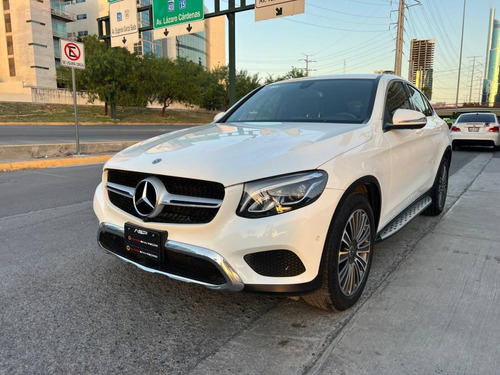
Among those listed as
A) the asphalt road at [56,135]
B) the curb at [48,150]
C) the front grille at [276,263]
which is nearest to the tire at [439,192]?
the front grille at [276,263]

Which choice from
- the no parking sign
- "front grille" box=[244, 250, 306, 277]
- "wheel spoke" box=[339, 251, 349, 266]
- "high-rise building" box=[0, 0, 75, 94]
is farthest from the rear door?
"high-rise building" box=[0, 0, 75, 94]

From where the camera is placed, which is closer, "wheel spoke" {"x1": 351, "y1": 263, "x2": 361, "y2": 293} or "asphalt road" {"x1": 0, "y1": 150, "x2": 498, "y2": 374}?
"asphalt road" {"x1": 0, "y1": 150, "x2": 498, "y2": 374}

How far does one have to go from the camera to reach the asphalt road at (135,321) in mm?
2227

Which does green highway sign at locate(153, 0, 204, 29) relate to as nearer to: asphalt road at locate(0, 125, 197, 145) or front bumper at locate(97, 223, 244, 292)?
asphalt road at locate(0, 125, 197, 145)

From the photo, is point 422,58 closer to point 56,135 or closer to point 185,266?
point 56,135

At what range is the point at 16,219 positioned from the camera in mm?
5062

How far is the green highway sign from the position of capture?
47.5 feet

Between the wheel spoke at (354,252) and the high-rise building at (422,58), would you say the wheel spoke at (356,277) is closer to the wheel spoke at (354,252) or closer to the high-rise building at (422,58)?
the wheel spoke at (354,252)

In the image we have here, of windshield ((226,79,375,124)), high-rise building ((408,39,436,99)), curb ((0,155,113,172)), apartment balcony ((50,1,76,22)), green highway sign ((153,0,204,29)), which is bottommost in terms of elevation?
curb ((0,155,113,172))

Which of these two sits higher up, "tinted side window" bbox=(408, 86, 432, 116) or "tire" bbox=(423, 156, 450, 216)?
"tinted side window" bbox=(408, 86, 432, 116)

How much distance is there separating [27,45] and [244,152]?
67.7 metres

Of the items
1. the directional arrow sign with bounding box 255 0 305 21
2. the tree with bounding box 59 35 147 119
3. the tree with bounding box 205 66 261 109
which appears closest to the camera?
the directional arrow sign with bounding box 255 0 305 21

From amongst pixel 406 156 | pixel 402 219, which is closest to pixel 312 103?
pixel 406 156

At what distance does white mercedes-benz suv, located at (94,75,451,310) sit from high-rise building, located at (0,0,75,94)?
62887 mm
